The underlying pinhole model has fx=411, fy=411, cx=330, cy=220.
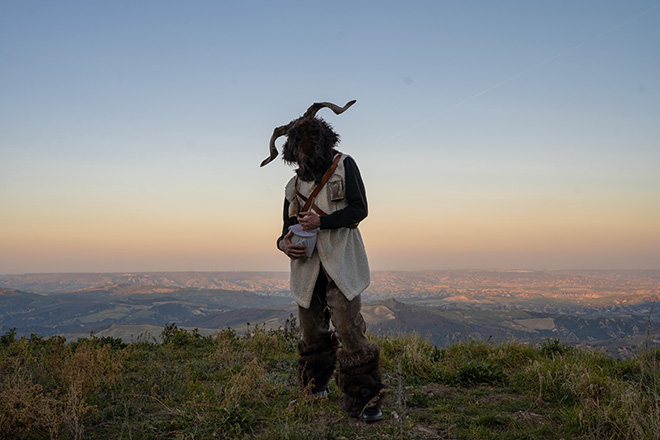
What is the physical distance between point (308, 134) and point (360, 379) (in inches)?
91.5

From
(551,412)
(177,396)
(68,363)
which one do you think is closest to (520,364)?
(551,412)

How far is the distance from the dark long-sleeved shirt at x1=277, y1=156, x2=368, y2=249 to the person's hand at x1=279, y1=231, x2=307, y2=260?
0.25 m

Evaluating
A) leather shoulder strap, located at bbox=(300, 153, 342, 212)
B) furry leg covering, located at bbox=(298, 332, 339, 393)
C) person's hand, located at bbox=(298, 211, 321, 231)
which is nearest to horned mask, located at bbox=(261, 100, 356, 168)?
leather shoulder strap, located at bbox=(300, 153, 342, 212)

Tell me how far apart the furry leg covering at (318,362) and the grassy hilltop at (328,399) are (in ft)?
0.66

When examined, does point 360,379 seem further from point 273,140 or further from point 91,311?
point 91,311

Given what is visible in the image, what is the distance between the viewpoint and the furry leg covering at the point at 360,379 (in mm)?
3695

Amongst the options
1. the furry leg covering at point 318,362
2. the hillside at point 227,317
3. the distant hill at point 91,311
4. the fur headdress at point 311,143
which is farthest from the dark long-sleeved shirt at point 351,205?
the distant hill at point 91,311

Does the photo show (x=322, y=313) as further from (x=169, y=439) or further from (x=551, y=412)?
(x=551, y=412)

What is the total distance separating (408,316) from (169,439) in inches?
4328

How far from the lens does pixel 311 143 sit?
155 inches

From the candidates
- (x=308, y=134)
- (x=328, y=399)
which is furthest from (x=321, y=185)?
(x=328, y=399)

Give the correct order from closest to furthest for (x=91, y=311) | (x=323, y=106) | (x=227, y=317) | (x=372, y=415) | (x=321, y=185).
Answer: (x=372, y=415)
(x=321, y=185)
(x=323, y=106)
(x=227, y=317)
(x=91, y=311)

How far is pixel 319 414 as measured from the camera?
3781 millimetres

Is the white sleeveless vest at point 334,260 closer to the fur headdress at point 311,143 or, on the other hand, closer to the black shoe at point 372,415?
the fur headdress at point 311,143
